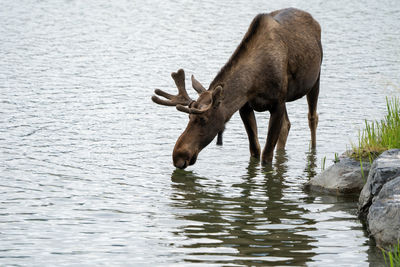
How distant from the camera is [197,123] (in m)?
9.91

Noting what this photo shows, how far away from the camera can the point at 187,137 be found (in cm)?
984

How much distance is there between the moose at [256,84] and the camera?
9891mm

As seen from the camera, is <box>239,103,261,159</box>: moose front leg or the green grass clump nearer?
the green grass clump

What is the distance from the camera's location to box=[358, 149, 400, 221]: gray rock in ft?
26.5

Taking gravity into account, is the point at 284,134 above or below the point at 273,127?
below

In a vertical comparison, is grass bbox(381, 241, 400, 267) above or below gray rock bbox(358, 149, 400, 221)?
below

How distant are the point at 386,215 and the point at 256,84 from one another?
3464mm

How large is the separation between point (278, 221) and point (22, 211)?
8.49ft

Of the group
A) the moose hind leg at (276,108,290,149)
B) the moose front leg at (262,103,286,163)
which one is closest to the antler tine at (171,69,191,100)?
the moose front leg at (262,103,286,163)

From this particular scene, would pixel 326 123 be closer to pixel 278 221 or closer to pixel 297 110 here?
pixel 297 110

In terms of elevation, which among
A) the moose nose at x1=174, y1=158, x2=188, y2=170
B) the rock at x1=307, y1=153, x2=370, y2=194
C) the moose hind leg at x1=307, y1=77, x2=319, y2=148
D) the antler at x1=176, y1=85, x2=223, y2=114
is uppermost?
the antler at x1=176, y1=85, x2=223, y2=114

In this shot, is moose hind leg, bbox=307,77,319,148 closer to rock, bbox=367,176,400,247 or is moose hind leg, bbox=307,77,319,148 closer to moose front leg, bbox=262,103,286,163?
moose front leg, bbox=262,103,286,163

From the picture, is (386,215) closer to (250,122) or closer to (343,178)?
(343,178)

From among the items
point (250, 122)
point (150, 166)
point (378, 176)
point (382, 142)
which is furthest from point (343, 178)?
point (150, 166)
